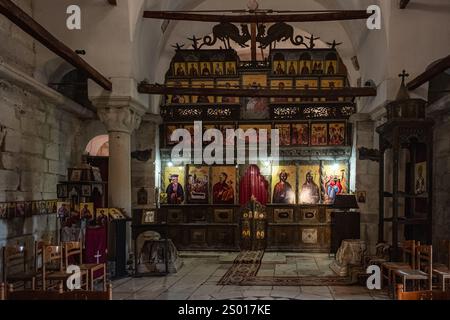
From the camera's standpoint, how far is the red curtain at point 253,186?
12.3 meters

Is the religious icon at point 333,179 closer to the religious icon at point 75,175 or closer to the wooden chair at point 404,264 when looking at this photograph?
the wooden chair at point 404,264

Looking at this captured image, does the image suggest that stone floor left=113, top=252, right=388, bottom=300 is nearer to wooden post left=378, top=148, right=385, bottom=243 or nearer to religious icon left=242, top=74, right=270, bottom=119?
wooden post left=378, top=148, right=385, bottom=243

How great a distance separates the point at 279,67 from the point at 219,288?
266 inches

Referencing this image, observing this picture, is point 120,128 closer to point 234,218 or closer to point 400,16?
point 234,218

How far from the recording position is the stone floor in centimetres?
658

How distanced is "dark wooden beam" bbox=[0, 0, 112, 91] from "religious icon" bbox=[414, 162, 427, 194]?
5325mm

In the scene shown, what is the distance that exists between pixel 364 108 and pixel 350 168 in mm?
1980

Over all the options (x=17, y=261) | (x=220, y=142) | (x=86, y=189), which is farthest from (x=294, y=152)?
(x=17, y=261)

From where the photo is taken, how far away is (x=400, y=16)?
8.48 metres

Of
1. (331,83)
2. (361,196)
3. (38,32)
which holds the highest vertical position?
(331,83)

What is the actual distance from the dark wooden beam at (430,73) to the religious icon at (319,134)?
4.20 m

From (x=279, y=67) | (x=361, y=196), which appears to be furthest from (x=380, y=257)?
(x=279, y=67)

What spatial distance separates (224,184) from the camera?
12.4 meters

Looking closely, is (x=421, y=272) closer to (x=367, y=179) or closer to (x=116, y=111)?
(x=367, y=179)
